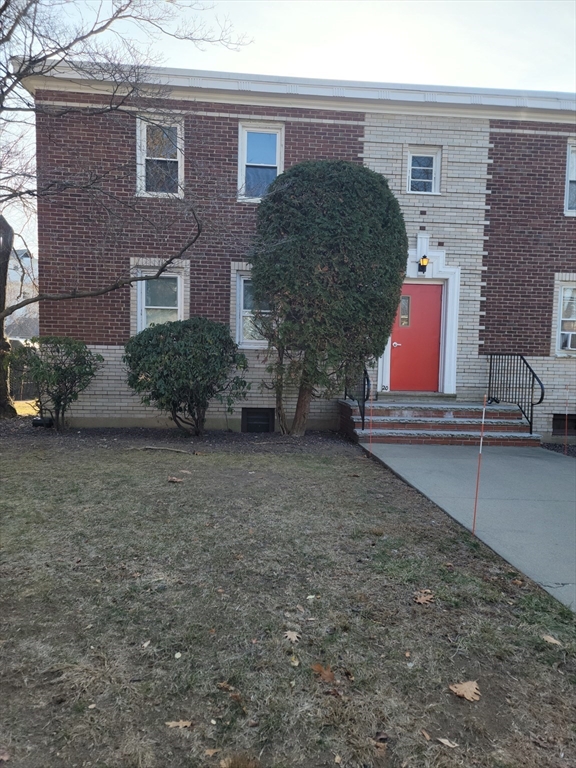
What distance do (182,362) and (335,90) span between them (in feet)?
19.3

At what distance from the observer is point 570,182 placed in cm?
1026

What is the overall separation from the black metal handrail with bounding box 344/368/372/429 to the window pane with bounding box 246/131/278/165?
450 centimetres

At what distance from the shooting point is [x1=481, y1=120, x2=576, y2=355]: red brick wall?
10.0 meters

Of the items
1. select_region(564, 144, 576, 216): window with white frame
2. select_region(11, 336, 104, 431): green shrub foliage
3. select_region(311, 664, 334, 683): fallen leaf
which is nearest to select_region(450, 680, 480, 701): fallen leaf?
select_region(311, 664, 334, 683): fallen leaf

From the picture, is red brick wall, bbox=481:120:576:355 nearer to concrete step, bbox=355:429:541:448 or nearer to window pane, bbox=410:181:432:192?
window pane, bbox=410:181:432:192

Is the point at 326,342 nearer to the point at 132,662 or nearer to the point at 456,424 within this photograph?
the point at 456,424

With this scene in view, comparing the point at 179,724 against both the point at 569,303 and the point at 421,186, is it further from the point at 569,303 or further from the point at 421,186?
the point at 569,303

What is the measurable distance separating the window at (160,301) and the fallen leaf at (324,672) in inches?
313

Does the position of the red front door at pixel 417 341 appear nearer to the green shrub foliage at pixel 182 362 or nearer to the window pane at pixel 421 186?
the window pane at pixel 421 186

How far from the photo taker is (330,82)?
945 centimetres

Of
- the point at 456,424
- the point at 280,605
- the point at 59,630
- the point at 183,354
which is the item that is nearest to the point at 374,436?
the point at 456,424

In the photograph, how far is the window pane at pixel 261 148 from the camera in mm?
9805

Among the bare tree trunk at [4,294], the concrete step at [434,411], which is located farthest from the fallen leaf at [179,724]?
the bare tree trunk at [4,294]

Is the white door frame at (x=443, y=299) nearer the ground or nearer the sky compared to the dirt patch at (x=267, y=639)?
nearer the sky
